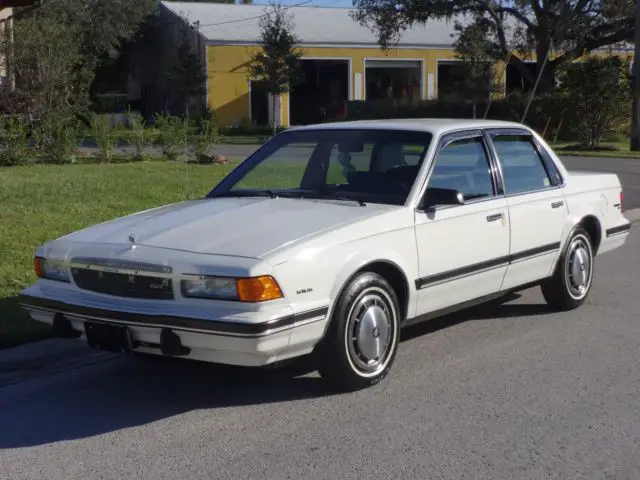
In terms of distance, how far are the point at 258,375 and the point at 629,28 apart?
36006mm

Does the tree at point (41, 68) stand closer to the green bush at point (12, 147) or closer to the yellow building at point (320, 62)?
the green bush at point (12, 147)

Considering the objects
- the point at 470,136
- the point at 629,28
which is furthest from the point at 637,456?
the point at 629,28

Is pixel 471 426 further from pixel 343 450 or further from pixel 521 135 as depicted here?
pixel 521 135

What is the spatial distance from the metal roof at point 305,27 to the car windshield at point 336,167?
41362 mm

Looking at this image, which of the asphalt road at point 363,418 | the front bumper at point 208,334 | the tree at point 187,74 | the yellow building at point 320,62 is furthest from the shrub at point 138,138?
the tree at point 187,74

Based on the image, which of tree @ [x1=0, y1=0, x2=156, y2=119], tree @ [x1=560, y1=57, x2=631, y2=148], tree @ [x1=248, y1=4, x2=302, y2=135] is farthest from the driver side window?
tree @ [x1=248, y1=4, x2=302, y2=135]

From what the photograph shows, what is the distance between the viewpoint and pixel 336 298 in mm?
5316

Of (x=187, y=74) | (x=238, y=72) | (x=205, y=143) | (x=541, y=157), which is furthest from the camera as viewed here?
(x=238, y=72)

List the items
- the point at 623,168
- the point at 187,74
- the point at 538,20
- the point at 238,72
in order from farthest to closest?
the point at 238,72 → the point at 187,74 → the point at 538,20 → the point at 623,168

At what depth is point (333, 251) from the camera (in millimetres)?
5297

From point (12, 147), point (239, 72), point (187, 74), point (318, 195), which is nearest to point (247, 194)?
point (318, 195)

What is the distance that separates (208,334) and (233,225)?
0.89 meters

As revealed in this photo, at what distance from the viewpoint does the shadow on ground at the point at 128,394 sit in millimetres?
5113

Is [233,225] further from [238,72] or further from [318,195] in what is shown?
[238,72]
